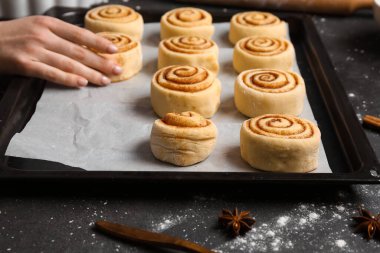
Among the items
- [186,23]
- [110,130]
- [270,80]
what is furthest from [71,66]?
[270,80]

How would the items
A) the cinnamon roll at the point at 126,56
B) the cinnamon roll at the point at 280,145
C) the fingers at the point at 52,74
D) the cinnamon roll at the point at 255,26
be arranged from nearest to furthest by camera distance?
the cinnamon roll at the point at 280,145 → the fingers at the point at 52,74 → the cinnamon roll at the point at 126,56 → the cinnamon roll at the point at 255,26

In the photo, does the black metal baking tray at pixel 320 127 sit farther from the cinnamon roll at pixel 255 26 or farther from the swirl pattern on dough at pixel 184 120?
the swirl pattern on dough at pixel 184 120

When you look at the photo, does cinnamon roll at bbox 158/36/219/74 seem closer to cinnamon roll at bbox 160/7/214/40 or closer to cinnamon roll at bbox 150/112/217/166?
cinnamon roll at bbox 160/7/214/40

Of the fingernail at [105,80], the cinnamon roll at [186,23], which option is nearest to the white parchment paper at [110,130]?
the fingernail at [105,80]

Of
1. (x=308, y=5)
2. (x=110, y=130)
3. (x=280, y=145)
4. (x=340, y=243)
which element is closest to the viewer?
(x=340, y=243)

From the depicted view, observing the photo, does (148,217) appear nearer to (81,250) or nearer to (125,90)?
(81,250)

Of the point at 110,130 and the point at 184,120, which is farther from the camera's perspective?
the point at 110,130

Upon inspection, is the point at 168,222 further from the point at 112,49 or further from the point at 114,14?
the point at 114,14

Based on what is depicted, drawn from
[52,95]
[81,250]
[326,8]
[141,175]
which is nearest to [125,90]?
[52,95]
